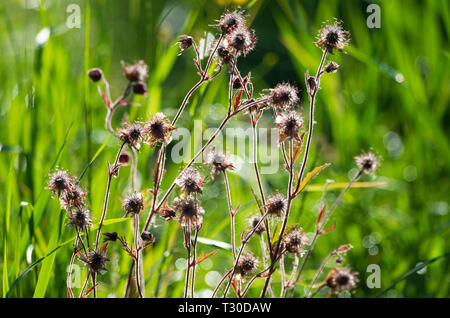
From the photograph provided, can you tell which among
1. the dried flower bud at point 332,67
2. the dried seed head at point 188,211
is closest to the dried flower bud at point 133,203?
the dried seed head at point 188,211

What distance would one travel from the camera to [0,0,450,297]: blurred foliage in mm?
977

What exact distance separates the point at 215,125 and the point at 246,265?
41.7 inches

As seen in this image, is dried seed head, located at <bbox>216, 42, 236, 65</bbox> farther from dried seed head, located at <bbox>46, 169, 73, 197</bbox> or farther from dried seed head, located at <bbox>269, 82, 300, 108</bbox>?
dried seed head, located at <bbox>46, 169, 73, 197</bbox>

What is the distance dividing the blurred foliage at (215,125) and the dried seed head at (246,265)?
240 mm

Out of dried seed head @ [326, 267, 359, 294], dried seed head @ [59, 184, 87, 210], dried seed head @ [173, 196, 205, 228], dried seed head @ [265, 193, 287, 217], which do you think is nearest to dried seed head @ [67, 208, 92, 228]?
dried seed head @ [59, 184, 87, 210]

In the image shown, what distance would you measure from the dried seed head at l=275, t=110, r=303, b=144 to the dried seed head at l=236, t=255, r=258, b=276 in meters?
0.16

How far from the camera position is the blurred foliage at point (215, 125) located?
977 mm

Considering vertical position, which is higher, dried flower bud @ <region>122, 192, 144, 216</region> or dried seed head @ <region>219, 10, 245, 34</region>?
dried seed head @ <region>219, 10, 245, 34</region>

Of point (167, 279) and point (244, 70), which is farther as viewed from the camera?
point (244, 70)

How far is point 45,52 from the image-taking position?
1193 mm

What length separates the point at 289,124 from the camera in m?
0.63
